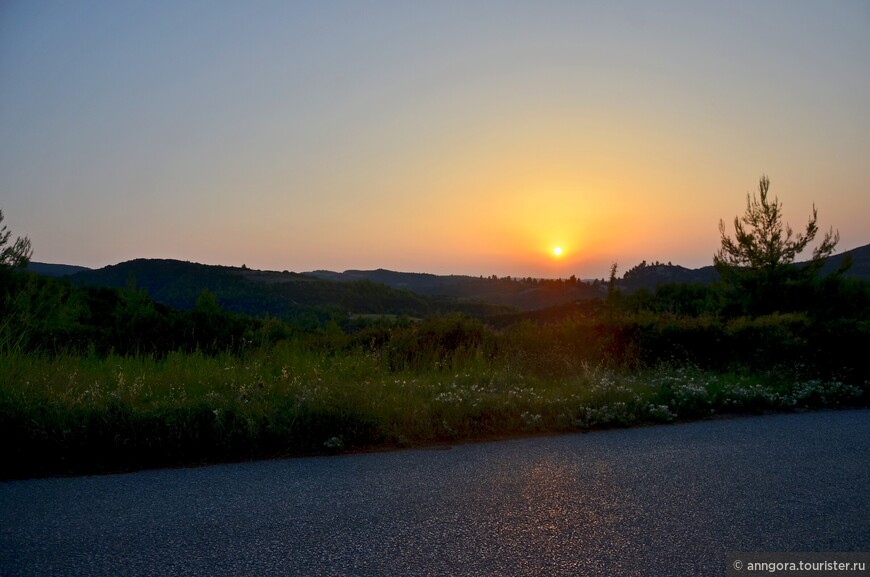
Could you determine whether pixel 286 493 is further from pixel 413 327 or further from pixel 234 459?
pixel 413 327

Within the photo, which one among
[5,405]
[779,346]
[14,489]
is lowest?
[14,489]

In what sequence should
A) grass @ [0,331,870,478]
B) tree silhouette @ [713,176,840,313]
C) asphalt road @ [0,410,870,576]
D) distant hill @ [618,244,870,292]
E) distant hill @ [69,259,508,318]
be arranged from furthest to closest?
1. distant hill @ [618,244,870,292]
2. distant hill @ [69,259,508,318]
3. tree silhouette @ [713,176,840,313]
4. grass @ [0,331,870,478]
5. asphalt road @ [0,410,870,576]

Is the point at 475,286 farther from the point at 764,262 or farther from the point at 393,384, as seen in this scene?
the point at 393,384

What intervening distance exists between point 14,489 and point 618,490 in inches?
193

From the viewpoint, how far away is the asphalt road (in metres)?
3.88

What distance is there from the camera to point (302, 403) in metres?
7.31

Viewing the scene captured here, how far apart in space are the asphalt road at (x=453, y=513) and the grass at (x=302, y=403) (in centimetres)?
58

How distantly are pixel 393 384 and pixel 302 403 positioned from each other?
1985mm

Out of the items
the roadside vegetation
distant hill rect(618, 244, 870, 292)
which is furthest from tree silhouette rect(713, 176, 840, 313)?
distant hill rect(618, 244, 870, 292)

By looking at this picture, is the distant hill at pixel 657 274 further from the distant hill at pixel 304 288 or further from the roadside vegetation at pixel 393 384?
the roadside vegetation at pixel 393 384

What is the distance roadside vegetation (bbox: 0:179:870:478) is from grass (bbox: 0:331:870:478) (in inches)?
0.9

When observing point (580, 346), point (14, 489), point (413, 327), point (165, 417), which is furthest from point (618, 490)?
point (413, 327)

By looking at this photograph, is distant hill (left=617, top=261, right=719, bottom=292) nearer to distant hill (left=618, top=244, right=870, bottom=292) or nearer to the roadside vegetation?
distant hill (left=618, top=244, right=870, bottom=292)

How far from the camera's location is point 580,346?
43.6ft
